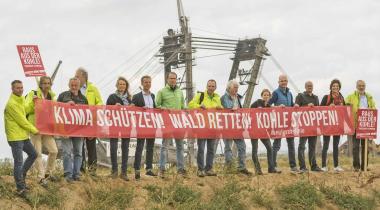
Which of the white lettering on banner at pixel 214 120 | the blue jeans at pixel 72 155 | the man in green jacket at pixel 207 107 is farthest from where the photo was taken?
the white lettering on banner at pixel 214 120

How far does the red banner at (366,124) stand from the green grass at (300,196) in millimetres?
2117

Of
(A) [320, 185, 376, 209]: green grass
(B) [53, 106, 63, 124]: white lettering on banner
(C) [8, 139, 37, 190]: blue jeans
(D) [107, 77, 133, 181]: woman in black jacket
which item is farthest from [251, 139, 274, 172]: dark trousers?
(C) [8, 139, 37, 190]: blue jeans

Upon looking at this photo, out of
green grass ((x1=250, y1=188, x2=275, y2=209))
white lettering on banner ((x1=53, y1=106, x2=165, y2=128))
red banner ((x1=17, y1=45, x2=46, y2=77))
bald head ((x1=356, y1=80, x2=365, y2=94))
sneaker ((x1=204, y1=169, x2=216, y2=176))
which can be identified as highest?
red banner ((x1=17, y1=45, x2=46, y2=77))

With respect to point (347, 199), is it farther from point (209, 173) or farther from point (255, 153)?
point (209, 173)

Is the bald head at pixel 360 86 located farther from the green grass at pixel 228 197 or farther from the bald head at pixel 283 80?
the green grass at pixel 228 197

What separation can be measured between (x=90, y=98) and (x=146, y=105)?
1.16 metres

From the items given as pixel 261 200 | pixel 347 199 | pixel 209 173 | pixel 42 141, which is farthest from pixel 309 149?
pixel 42 141

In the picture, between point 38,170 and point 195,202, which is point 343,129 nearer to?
point 195,202

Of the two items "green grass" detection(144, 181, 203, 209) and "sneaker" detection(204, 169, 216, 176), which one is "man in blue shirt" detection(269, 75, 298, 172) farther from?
"green grass" detection(144, 181, 203, 209)

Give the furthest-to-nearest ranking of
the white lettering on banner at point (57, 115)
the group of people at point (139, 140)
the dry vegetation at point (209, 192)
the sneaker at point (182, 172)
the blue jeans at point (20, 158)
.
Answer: the sneaker at point (182, 172) < the white lettering on banner at point (57, 115) < the dry vegetation at point (209, 192) < the group of people at point (139, 140) < the blue jeans at point (20, 158)

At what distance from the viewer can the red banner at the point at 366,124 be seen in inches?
489

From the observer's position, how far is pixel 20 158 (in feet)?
27.4

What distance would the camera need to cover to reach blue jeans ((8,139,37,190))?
8305 millimetres

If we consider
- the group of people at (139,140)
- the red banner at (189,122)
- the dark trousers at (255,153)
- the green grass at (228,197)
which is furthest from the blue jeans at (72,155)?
the dark trousers at (255,153)
